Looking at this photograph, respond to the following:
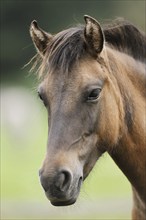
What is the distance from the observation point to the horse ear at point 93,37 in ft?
20.6

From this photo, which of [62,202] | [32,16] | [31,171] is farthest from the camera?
[32,16]

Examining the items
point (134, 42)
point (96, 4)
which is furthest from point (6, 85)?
point (134, 42)

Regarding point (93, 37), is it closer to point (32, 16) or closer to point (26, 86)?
point (32, 16)

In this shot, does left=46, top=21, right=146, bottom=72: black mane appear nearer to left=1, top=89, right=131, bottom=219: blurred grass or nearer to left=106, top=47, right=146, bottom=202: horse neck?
left=106, top=47, right=146, bottom=202: horse neck

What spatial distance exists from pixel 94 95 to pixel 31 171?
1765 centimetres

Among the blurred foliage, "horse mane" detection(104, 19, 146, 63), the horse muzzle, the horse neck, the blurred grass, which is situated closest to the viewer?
the horse muzzle

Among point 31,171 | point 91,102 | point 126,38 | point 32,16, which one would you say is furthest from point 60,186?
point 32,16

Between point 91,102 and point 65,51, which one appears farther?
point 65,51

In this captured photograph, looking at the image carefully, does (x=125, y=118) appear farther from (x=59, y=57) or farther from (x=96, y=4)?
(x=96, y=4)

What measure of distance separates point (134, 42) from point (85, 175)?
148cm

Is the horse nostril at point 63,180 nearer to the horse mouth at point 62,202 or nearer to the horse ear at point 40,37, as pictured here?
the horse mouth at point 62,202

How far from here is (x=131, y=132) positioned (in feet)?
21.7

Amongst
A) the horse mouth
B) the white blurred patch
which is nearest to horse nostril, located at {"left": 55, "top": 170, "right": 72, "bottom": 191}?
the horse mouth

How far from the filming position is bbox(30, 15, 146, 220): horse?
5.87 m
